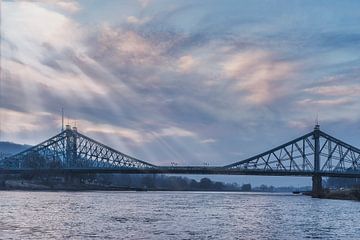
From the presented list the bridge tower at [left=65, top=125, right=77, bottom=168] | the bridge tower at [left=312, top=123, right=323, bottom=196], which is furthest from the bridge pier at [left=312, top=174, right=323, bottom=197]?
the bridge tower at [left=65, top=125, right=77, bottom=168]

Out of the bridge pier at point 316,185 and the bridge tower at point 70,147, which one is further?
the bridge tower at point 70,147

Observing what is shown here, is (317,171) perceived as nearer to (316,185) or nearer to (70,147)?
(316,185)

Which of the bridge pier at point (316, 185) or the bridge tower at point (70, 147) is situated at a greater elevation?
the bridge tower at point (70, 147)

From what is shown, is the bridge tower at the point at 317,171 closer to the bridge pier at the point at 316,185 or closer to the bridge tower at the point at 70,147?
the bridge pier at the point at 316,185

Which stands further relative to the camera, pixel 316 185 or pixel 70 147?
pixel 70 147

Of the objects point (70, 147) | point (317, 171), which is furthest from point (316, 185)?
point (70, 147)

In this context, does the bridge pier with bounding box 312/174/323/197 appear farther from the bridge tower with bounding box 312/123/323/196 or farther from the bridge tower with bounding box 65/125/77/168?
the bridge tower with bounding box 65/125/77/168

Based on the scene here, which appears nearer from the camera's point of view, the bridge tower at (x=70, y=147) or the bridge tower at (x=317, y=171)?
the bridge tower at (x=317, y=171)

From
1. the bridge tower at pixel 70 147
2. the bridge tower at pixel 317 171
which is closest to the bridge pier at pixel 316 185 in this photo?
the bridge tower at pixel 317 171

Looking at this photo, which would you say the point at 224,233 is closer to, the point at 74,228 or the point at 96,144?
the point at 74,228

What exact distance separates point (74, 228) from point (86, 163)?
459 feet

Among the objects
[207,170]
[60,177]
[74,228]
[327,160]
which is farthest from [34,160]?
[74,228]

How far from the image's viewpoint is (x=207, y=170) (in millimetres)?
141750

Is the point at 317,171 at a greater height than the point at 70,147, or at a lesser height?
lesser
